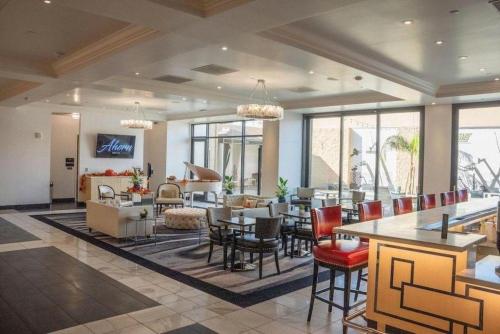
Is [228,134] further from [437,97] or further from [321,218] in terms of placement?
[321,218]

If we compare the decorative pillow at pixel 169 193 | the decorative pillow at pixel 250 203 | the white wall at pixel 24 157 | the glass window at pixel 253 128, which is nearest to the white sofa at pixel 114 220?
the decorative pillow at pixel 250 203

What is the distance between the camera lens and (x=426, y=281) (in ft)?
10.5

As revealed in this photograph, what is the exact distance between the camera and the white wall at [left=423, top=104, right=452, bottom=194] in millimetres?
9633

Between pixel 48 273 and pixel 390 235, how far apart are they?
478cm

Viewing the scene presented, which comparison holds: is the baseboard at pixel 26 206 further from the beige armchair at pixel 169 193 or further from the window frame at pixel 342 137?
the window frame at pixel 342 137

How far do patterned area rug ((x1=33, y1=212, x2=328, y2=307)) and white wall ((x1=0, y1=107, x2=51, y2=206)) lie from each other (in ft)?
14.3

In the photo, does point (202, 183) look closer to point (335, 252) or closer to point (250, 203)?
point (250, 203)

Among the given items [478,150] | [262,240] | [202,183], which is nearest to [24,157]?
[202,183]

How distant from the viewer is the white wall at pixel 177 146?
16094 millimetres

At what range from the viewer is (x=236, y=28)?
4.57 m

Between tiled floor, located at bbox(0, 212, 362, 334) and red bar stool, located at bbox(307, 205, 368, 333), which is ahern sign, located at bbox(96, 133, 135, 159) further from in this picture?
red bar stool, located at bbox(307, 205, 368, 333)

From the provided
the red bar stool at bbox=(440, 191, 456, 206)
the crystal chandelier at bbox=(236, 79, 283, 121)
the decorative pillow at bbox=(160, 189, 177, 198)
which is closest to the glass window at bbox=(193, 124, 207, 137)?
the decorative pillow at bbox=(160, 189, 177, 198)

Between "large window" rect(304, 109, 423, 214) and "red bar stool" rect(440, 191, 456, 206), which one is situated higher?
"large window" rect(304, 109, 423, 214)

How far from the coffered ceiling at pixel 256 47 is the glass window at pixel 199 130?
21.3 feet
